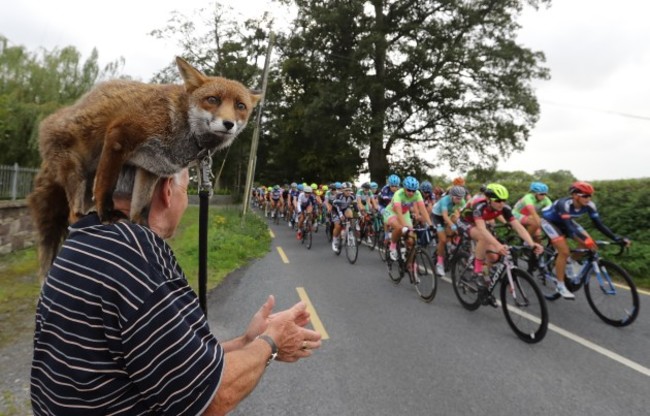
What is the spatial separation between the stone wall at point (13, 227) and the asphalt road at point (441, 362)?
17.0 ft

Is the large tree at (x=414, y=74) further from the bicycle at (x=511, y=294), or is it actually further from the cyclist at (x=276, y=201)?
the bicycle at (x=511, y=294)

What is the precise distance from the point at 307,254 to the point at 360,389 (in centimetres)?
876

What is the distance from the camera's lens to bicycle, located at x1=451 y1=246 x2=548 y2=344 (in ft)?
16.4

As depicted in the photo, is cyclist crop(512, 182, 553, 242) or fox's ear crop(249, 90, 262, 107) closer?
fox's ear crop(249, 90, 262, 107)

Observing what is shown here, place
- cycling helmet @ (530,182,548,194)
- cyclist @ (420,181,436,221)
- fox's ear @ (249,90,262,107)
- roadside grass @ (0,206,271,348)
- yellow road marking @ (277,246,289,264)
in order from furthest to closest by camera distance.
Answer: cyclist @ (420,181,436,221) → yellow road marking @ (277,246,289,264) → cycling helmet @ (530,182,548,194) → roadside grass @ (0,206,271,348) → fox's ear @ (249,90,262,107)

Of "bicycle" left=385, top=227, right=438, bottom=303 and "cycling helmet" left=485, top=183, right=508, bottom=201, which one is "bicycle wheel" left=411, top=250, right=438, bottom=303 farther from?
"cycling helmet" left=485, top=183, right=508, bottom=201

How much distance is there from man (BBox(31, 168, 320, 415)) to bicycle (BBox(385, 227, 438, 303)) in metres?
6.29

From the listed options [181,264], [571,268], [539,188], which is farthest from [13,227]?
[539,188]

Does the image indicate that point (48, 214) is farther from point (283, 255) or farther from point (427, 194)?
point (427, 194)

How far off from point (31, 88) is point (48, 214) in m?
25.3

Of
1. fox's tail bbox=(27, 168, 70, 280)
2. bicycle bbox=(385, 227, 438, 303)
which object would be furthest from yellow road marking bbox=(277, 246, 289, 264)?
fox's tail bbox=(27, 168, 70, 280)

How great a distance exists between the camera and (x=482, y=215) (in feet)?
22.5

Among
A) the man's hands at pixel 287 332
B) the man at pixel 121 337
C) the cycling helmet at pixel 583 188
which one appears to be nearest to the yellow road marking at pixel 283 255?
the cycling helmet at pixel 583 188

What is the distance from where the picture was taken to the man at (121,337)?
3.23ft
